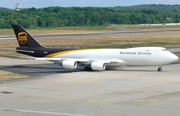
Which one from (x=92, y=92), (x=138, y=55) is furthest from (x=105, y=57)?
(x=92, y=92)

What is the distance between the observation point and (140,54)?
5938 cm

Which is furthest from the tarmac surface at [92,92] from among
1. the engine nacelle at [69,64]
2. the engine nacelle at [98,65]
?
the engine nacelle at [69,64]

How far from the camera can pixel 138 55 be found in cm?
5941

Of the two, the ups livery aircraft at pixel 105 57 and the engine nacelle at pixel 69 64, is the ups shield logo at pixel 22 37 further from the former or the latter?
the engine nacelle at pixel 69 64

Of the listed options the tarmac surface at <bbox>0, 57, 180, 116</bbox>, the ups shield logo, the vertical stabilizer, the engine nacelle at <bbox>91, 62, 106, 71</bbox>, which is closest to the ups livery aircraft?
the engine nacelle at <bbox>91, 62, 106, 71</bbox>

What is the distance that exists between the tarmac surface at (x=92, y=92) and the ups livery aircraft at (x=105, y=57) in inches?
42.7

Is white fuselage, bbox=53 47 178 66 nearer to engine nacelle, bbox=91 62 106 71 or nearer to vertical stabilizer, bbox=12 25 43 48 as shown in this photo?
engine nacelle, bbox=91 62 106 71

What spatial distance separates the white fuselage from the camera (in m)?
58.9

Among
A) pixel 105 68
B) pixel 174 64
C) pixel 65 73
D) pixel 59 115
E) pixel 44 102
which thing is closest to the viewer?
pixel 59 115

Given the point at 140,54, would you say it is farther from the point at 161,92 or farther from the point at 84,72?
the point at 161,92

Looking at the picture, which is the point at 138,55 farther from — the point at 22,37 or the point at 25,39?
the point at 22,37

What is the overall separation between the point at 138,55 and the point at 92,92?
1715cm

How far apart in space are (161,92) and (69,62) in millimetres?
18741

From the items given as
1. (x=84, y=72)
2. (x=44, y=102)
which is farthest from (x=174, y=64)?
(x=44, y=102)
